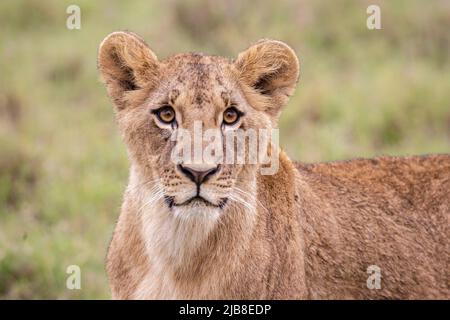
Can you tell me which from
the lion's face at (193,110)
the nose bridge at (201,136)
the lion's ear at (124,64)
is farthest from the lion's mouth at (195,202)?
the lion's ear at (124,64)

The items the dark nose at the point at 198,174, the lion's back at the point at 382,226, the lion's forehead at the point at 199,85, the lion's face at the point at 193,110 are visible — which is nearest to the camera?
the dark nose at the point at 198,174

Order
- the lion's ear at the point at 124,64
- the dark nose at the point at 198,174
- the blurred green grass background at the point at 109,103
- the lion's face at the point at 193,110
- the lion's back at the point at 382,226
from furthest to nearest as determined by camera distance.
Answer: the blurred green grass background at the point at 109,103 → the lion's back at the point at 382,226 → the lion's ear at the point at 124,64 → the lion's face at the point at 193,110 → the dark nose at the point at 198,174

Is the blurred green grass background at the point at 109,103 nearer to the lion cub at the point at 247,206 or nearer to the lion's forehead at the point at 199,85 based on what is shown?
the lion cub at the point at 247,206

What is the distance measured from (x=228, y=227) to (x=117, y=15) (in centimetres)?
710

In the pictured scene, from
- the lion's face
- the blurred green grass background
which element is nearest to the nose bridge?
the lion's face

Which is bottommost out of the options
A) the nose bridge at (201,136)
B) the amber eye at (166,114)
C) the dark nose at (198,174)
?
the dark nose at (198,174)

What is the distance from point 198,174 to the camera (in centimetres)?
488

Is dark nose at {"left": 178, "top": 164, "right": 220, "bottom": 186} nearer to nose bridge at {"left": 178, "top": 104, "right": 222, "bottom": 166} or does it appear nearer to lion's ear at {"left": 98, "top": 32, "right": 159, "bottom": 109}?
nose bridge at {"left": 178, "top": 104, "right": 222, "bottom": 166}

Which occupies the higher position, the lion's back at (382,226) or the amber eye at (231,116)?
the amber eye at (231,116)

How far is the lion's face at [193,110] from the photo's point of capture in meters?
5.00

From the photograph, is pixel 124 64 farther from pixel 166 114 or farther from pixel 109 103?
pixel 109 103

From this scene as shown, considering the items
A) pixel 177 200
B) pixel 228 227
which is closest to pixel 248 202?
pixel 228 227
